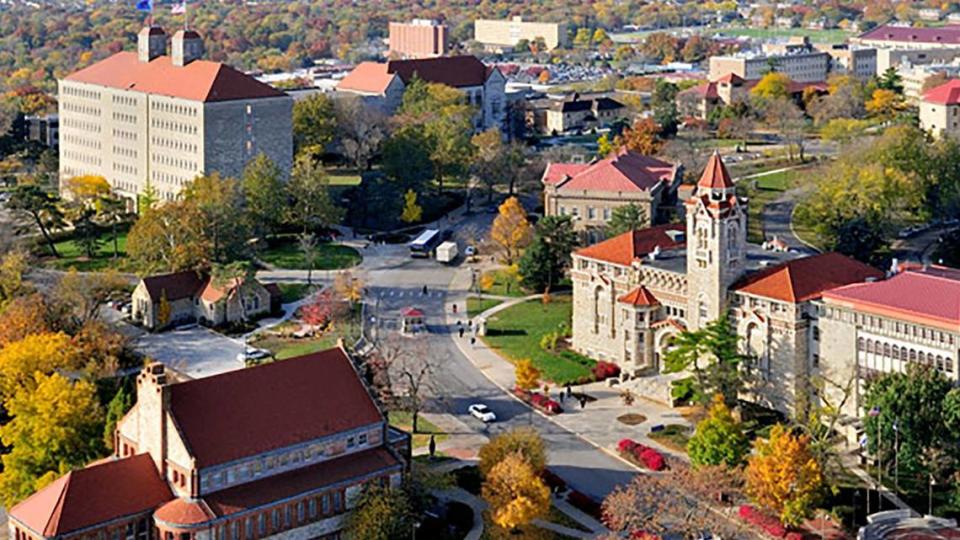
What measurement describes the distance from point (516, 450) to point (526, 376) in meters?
14.6

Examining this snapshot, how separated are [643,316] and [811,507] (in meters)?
20.6

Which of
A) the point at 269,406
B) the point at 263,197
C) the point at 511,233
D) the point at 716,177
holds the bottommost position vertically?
the point at 269,406

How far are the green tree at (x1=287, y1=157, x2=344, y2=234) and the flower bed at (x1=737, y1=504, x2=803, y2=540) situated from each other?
53932 mm

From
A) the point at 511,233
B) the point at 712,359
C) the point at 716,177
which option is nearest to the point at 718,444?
the point at 712,359

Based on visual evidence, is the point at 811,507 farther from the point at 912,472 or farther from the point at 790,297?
the point at 790,297

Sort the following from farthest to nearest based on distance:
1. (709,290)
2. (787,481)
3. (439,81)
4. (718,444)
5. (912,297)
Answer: (439,81) < (709,290) < (912,297) < (718,444) < (787,481)

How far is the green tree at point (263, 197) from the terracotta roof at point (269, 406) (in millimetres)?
46066

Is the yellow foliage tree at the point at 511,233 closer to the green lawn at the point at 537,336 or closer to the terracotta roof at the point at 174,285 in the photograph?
the green lawn at the point at 537,336

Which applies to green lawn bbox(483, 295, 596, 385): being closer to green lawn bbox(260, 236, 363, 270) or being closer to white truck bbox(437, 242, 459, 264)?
white truck bbox(437, 242, 459, 264)

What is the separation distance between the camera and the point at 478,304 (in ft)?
307

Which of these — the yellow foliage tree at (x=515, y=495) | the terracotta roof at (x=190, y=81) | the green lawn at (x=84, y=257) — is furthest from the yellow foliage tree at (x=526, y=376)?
the terracotta roof at (x=190, y=81)

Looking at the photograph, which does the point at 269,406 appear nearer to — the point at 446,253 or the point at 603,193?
the point at 446,253

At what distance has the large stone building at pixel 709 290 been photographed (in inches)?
2810

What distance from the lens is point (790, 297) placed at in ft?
232
